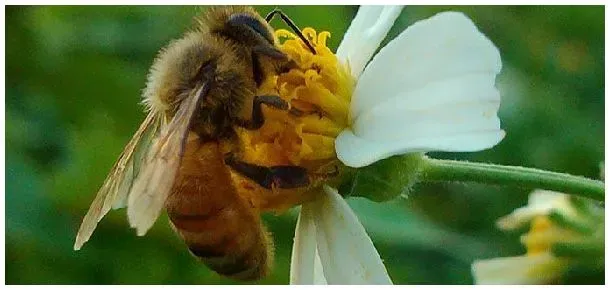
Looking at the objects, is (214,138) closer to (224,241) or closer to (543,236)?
(224,241)

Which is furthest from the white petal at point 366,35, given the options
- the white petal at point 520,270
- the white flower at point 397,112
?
the white petal at point 520,270

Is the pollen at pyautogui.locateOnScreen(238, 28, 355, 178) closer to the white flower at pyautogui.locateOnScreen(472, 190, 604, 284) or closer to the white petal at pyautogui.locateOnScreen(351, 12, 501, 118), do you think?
the white petal at pyautogui.locateOnScreen(351, 12, 501, 118)

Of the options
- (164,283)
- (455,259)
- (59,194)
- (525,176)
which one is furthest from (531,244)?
(59,194)

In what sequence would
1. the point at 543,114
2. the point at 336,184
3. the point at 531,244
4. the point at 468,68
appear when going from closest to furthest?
the point at 468,68
the point at 336,184
the point at 531,244
the point at 543,114

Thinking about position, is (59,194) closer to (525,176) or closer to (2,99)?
(2,99)

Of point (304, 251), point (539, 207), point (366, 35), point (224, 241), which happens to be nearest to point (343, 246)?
point (304, 251)

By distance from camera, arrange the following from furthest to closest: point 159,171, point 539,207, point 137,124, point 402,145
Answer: point 137,124 → point 539,207 → point 402,145 → point 159,171

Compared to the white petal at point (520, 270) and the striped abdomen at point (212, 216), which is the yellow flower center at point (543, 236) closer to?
the white petal at point (520, 270)
